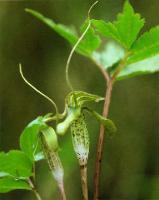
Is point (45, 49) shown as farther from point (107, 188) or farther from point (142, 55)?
point (142, 55)

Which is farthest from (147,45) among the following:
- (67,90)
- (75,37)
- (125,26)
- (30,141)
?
(67,90)

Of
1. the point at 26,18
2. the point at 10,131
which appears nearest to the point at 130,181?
the point at 10,131

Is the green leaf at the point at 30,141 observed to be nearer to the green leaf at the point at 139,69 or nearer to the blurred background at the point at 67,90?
the green leaf at the point at 139,69

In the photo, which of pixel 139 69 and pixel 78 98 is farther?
pixel 139 69

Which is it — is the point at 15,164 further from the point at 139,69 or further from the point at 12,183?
the point at 139,69

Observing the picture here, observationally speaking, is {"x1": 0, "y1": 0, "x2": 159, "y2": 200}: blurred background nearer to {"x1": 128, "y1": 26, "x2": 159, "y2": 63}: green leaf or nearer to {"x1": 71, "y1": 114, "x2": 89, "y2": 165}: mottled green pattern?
{"x1": 128, "y1": 26, "x2": 159, "y2": 63}: green leaf

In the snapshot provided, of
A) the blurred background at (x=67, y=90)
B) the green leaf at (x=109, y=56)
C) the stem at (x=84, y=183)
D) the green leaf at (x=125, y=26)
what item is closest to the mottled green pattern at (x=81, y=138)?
the stem at (x=84, y=183)
